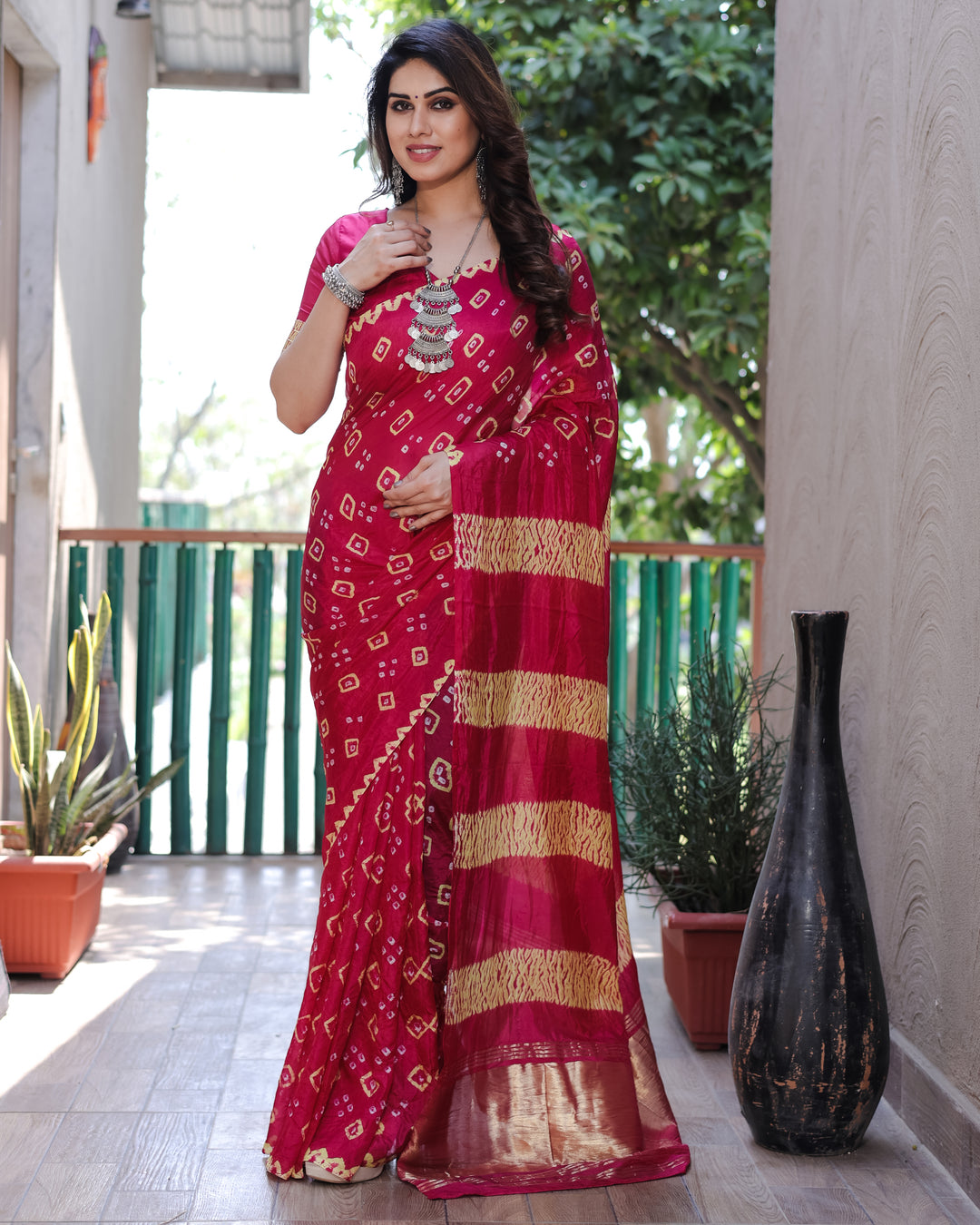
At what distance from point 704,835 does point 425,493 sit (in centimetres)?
101

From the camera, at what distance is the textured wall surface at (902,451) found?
2018 mm

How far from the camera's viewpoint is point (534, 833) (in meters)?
2.01

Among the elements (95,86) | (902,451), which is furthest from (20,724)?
(95,86)

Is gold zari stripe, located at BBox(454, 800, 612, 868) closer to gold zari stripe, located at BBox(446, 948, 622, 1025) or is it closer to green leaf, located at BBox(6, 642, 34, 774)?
gold zari stripe, located at BBox(446, 948, 622, 1025)

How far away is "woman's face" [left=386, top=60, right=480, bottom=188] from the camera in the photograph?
79.0 inches

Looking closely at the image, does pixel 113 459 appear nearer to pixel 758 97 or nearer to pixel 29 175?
pixel 29 175

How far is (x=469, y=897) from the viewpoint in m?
1.97

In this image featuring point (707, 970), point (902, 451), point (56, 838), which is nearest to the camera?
point (902, 451)

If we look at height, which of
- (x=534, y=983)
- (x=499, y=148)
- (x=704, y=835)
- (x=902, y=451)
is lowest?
(x=534, y=983)

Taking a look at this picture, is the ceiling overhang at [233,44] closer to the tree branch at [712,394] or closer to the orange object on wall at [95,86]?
the orange object on wall at [95,86]

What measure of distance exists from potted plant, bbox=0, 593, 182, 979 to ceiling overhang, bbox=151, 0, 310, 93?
3541mm

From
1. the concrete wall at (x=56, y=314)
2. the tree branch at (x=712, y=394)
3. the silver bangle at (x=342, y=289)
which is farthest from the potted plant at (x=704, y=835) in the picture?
the tree branch at (x=712, y=394)

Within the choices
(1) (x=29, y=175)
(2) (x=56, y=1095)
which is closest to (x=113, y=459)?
(1) (x=29, y=175)

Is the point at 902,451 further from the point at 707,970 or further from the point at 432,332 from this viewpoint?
the point at 707,970
